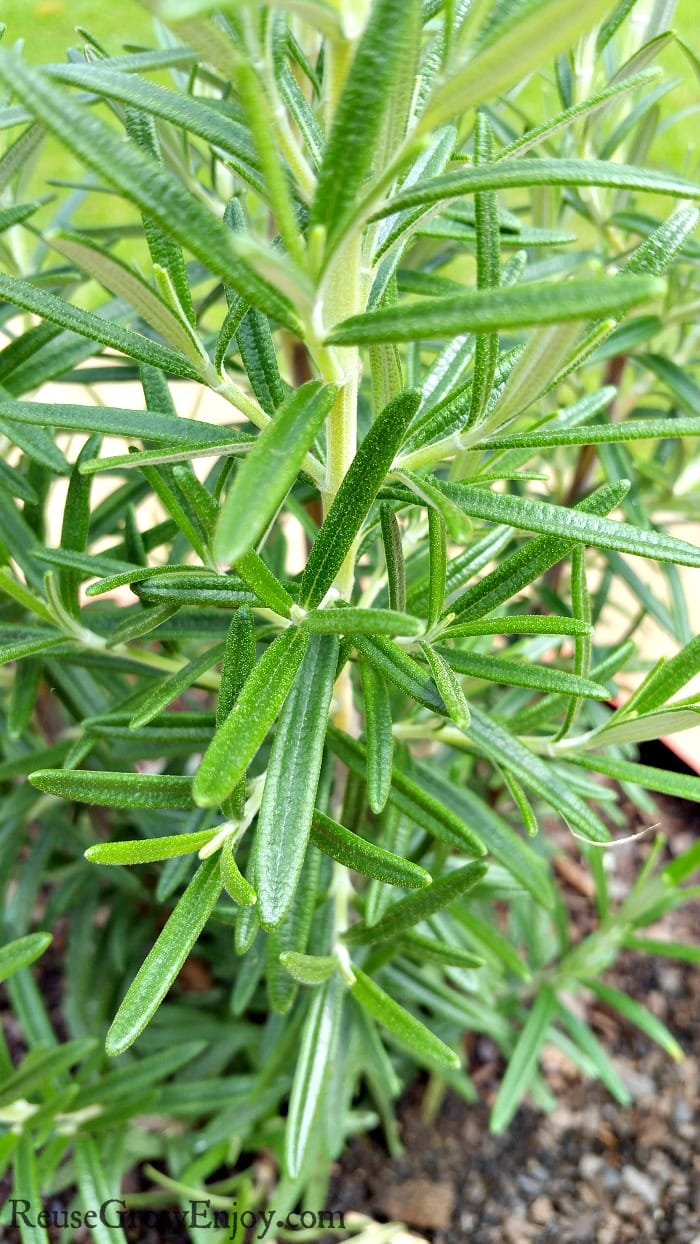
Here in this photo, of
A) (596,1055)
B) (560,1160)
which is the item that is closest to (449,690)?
(596,1055)

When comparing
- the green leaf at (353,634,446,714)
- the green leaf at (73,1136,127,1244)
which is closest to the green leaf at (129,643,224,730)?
the green leaf at (353,634,446,714)

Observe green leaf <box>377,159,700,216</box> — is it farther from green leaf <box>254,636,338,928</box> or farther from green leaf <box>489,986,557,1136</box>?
green leaf <box>489,986,557,1136</box>


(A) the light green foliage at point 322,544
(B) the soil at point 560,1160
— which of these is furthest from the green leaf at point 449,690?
(B) the soil at point 560,1160

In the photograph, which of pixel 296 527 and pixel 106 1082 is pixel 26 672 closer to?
pixel 106 1082

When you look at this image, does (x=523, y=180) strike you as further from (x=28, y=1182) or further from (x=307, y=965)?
(x=28, y=1182)

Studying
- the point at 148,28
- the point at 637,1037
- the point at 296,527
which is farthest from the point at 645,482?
the point at 148,28

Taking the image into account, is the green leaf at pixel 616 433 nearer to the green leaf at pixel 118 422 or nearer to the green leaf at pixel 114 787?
the green leaf at pixel 118 422
